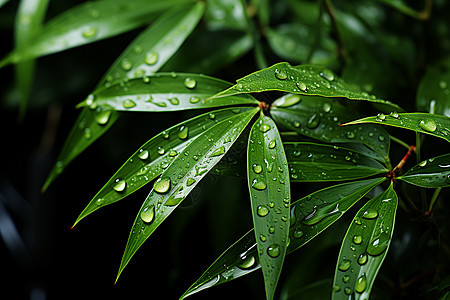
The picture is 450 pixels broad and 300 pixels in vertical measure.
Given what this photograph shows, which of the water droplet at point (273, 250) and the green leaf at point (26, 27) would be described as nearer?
the water droplet at point (273, 250)

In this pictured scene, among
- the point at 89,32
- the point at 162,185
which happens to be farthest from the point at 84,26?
the point at 162,185

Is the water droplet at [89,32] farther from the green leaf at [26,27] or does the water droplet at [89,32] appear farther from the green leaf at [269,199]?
the green leaf at [269,199]

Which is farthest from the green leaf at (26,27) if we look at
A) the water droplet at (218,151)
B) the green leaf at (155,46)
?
the water droplet at (218,151)

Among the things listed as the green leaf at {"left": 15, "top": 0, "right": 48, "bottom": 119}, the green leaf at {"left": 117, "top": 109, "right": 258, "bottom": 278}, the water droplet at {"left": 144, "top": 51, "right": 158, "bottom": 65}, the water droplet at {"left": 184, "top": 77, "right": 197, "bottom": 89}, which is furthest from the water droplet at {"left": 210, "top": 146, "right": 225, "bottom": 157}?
the green leaf at {"left": 15, "top": 0, "right": 48, "bottom": 119}

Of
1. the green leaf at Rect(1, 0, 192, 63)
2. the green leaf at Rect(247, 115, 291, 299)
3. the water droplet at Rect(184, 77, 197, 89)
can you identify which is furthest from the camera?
the green leaf at Rect(1, 0, 192, 63)

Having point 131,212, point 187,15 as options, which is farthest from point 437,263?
point 131,212

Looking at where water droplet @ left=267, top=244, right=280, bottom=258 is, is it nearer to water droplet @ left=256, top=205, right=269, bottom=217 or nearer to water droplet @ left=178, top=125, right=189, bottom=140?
water droplet @ left=256, top=205, right=269, bottom=217

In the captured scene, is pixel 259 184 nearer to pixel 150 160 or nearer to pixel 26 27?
pixel 150 160
